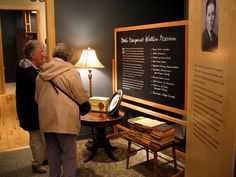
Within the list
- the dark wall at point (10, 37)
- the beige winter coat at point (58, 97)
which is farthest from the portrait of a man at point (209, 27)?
the dark wall at point (10, 37)

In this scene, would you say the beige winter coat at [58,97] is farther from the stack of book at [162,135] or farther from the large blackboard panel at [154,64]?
the large blackboard panel at [154,64]

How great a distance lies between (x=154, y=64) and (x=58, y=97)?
1.32 m

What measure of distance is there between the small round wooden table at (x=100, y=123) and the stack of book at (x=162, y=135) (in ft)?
1.66

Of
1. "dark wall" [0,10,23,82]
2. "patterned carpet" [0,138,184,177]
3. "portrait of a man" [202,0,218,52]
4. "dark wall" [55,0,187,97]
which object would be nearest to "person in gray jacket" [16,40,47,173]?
"patterned carpet" [0,138,184,177]

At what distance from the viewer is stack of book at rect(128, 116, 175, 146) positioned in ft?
8.32

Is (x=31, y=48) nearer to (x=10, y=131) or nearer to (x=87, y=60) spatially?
(x=87, y=60)

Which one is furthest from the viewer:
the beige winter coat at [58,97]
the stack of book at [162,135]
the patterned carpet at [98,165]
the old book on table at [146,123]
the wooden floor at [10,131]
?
the wooden floor at [10,131]

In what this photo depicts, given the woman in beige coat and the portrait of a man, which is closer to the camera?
the portrait of a man

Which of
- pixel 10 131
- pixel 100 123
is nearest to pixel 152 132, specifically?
pixel 100 123

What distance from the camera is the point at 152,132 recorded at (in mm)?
2590

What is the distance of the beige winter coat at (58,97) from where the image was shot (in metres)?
2.10

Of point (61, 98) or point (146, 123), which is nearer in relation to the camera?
point (61, 98)

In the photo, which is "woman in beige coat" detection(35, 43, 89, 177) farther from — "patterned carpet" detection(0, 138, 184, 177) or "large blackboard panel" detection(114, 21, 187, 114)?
"large blackboard panel" detection(114, 21, 187, 114)

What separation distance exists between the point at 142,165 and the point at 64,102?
1345 millimetres
